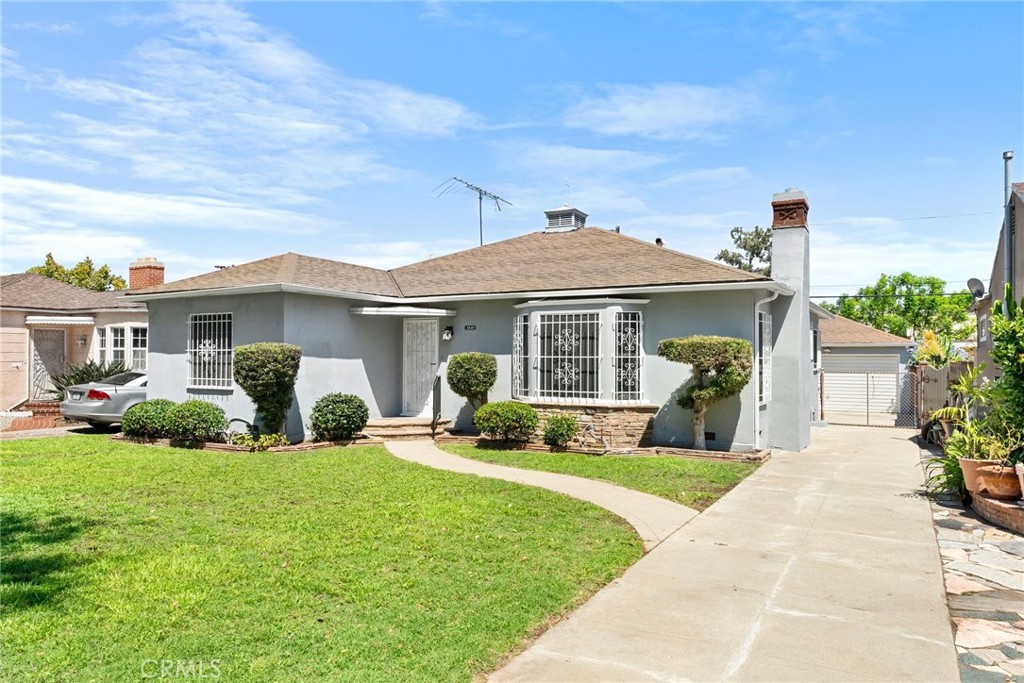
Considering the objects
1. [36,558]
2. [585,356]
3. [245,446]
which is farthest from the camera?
[585,356]

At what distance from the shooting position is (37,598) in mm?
4609

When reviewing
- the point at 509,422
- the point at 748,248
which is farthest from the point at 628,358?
the point at 748,248

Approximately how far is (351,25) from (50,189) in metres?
9.18

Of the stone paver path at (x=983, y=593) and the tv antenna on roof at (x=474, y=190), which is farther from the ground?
the tv antenna on roof at (x=474, y=190)

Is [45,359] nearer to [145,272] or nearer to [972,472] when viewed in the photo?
[145,272]

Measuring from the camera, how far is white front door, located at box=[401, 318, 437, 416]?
619 inches

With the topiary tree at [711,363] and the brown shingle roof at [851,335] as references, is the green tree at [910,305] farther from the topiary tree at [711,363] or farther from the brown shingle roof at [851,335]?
the topiary tree at [711,363]

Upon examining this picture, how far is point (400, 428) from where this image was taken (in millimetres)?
14414

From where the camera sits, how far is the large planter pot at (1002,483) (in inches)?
305

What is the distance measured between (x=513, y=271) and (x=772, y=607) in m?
11.7

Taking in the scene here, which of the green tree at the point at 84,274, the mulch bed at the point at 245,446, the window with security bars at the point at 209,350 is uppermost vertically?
the green tree at the point at 84,274

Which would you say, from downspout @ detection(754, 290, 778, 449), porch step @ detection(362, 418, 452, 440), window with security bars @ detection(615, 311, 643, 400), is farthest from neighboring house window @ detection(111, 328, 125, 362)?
downspout @ detection(754, 290, 778, 449)

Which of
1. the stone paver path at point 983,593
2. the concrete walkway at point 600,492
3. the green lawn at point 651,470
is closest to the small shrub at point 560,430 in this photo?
the green lawn at point 651,470

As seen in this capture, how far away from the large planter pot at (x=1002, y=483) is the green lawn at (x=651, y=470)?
10.4 ft
